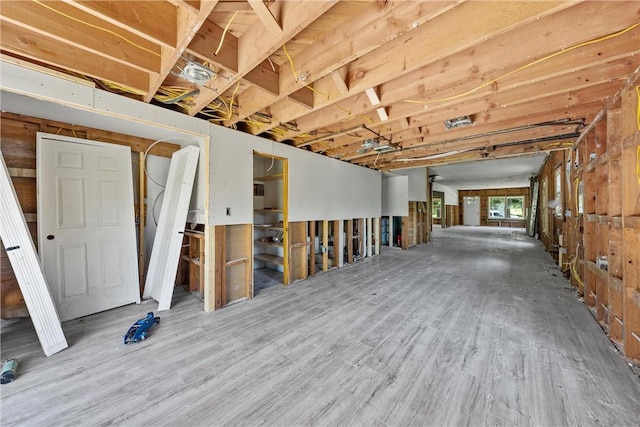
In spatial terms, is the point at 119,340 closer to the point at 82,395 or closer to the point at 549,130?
the point at 82,395

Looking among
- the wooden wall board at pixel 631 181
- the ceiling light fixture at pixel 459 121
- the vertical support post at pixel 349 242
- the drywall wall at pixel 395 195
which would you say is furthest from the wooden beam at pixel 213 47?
the drywall wall at pixel 395 195

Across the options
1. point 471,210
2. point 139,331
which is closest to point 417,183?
point 139,331

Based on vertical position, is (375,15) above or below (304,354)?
above

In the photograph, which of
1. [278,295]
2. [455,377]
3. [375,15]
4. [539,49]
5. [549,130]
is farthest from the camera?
[278,295]

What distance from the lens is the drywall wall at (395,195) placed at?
692 cm

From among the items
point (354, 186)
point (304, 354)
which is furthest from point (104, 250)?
point (354, 186)

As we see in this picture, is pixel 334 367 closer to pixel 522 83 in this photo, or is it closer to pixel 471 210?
pixel 522 83

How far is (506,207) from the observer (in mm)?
14789

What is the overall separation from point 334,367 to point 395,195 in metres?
6.01

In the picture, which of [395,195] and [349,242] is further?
[395,195]

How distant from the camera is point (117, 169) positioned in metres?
2.89

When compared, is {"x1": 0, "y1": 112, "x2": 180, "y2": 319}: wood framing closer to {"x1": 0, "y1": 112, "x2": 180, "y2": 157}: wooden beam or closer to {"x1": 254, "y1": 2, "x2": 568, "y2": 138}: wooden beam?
{"x1": 0, "y1": 112, "x2": 180, "y2": 157}: wooden beam

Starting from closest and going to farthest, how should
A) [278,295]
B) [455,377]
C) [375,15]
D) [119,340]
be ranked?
[375,15] < [455,377] < [119,340] < [278,295]

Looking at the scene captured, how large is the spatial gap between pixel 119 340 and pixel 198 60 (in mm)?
2605
